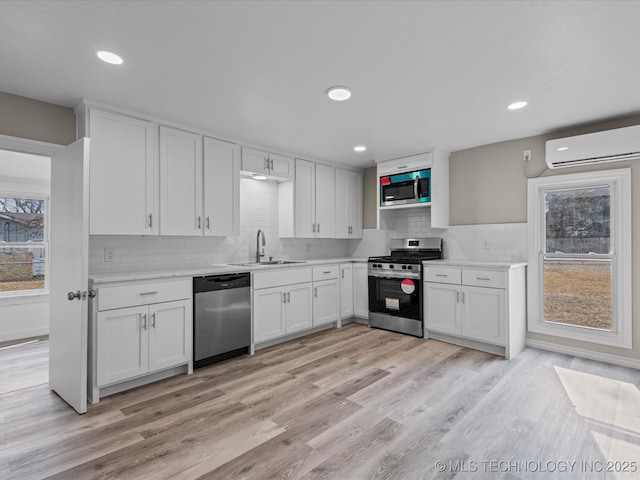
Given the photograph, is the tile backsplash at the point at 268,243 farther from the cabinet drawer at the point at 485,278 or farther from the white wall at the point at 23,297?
the white wall at the point at 23,297

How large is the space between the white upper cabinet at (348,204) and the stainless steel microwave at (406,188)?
646 millimetres

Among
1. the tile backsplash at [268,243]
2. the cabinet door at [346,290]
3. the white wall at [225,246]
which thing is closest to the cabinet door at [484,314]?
the tile backsplash at [268,243]

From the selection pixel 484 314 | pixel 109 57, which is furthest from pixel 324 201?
pixel 109 57

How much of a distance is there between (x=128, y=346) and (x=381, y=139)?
126 inches

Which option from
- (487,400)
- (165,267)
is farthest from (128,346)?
(487,400)

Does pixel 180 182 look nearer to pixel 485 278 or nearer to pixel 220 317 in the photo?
pixel 220 317

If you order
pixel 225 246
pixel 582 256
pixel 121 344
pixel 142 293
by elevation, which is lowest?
pixel 121 344

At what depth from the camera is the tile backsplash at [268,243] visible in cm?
340

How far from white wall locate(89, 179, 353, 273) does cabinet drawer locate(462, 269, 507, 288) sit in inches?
89.4

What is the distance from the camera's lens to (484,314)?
369 centimetres

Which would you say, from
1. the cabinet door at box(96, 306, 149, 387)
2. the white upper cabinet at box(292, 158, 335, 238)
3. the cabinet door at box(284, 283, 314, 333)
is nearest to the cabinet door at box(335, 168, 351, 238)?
the white upper cabinet at box(292, 158, 335, 238)

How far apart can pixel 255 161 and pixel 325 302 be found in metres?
1.98

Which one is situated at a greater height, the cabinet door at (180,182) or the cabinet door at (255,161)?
the cabinet door at (255,161)

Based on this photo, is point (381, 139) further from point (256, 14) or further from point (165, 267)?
point (165, 267)
